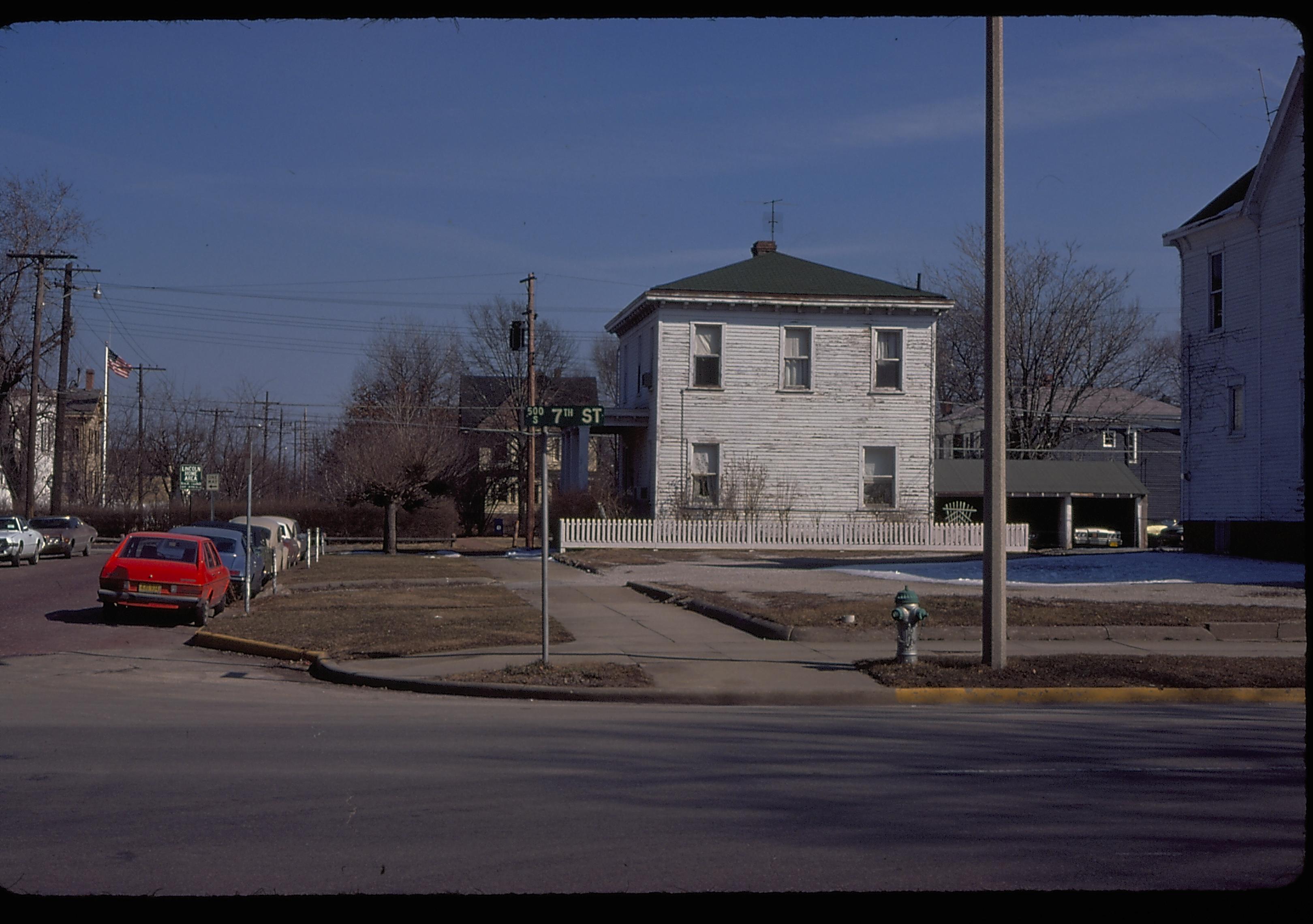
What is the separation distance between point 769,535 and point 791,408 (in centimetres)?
436

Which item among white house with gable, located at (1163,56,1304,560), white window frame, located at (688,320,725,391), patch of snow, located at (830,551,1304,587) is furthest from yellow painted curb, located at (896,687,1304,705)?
white window frame, located at (688,320,725,391)

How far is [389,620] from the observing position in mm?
Result: 19281

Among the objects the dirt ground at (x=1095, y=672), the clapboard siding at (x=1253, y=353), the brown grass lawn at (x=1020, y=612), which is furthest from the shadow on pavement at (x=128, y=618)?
the clapboard siding at (x=1253, y=353)

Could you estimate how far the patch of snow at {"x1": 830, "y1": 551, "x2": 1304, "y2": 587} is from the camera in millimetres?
25922

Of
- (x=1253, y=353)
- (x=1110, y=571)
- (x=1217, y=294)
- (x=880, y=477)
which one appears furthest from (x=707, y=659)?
(x=880, y=477)

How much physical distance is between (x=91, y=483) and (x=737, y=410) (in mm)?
46517

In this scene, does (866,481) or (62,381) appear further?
(62,381)

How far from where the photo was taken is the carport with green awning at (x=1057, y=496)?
5616 centimetres

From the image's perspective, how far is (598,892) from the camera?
551 cm

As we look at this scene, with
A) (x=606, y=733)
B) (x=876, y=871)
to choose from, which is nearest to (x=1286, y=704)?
(x=606, y=733)

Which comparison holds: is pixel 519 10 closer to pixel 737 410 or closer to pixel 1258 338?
pixel 1258 338

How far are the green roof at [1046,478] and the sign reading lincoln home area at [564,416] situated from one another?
43.5m

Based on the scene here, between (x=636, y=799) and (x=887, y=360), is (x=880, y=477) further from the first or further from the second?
(x=636, y=799)

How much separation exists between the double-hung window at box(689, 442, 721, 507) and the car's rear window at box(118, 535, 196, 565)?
73.3 feet
